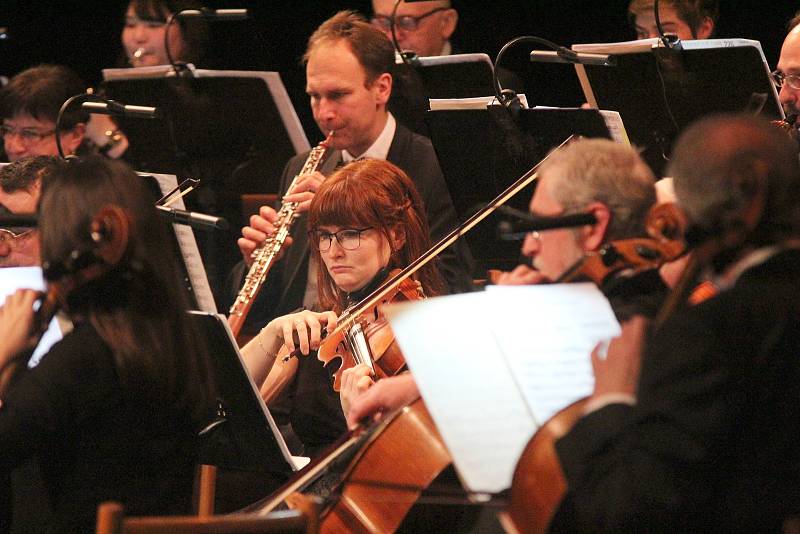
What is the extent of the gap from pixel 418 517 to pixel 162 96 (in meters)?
2.03

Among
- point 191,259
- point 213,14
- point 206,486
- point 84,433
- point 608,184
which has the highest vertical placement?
point 213,14

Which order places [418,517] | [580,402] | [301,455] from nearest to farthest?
[580,402], [418,517], [301,455]

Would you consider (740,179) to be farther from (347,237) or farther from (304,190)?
(304,190)

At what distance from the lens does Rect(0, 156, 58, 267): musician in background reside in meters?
2.94

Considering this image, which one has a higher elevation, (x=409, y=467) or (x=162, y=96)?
(x=162, y=96)

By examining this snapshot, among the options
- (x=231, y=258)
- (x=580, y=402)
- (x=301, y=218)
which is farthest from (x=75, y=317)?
(x=231, y=258)

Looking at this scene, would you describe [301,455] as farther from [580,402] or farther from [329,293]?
[580,402]

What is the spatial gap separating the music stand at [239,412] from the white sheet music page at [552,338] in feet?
2.49

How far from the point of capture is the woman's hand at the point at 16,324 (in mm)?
2168

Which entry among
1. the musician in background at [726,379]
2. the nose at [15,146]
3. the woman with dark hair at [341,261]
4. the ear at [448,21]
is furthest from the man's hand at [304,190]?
the musician in background at [726,379]

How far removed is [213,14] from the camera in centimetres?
411

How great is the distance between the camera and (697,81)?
3.13 meters

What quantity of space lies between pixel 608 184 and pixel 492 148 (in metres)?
1.11

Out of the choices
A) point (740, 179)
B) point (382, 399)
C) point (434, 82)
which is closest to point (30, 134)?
point (434, 82)
